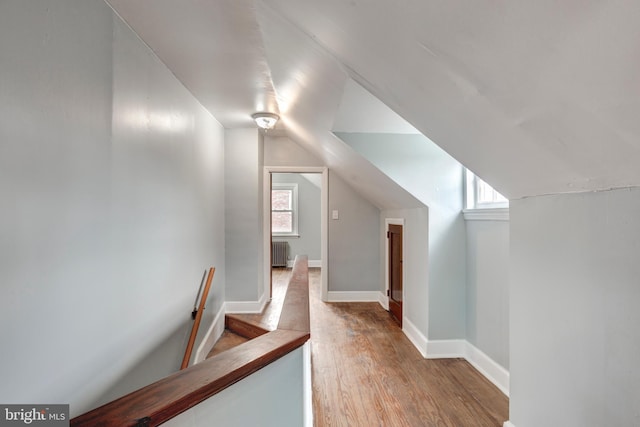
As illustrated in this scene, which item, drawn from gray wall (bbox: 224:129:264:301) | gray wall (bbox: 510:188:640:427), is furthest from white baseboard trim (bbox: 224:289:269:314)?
gray wall (bbox: 510:188:640:427)

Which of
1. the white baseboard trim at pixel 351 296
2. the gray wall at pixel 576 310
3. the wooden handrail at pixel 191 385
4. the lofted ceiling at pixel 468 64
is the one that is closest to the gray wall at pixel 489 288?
the gray wall at pixel 576 310

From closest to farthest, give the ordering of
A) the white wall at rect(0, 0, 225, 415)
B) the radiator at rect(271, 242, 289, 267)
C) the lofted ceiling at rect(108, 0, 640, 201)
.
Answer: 1. the lofted ceiling at rect(108, 0, 640, 201)
2. the white wall at rect(0, 0, 225, 415)
3. the radiator at rect(271, 242, 289, 267)

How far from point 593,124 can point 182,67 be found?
2.22m

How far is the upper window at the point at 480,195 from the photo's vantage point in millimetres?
2439

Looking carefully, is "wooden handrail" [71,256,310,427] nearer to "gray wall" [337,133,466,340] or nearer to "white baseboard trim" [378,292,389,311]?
"gray wall" [337,133,466,340]

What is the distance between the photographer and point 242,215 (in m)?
3.83

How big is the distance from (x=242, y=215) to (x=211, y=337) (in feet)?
4.57

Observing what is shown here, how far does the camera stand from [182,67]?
212cm

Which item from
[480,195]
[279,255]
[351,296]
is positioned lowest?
[351,296]

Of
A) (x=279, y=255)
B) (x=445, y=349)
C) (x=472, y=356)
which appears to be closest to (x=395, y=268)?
(x=445, y=349)

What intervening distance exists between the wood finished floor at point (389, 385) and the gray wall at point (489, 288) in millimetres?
285

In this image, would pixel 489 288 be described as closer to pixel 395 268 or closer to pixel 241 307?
pixel 395 268

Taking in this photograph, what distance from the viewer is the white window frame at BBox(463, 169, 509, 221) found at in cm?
228

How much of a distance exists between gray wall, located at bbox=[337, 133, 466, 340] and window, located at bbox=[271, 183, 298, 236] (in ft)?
16.7
